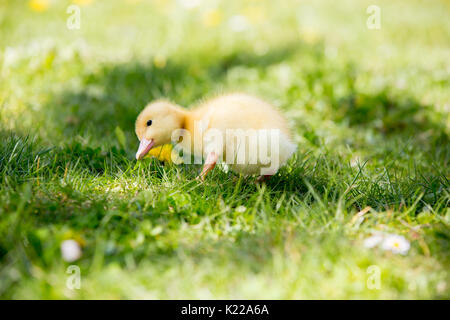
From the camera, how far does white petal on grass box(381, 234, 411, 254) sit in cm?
183

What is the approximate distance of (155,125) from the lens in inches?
102

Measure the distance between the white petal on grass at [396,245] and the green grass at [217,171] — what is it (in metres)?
0.03

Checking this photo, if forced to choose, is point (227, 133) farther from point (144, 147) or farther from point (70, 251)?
point (70, 251)

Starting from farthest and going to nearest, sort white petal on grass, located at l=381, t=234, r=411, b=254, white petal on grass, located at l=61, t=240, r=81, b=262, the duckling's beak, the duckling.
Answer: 1. the duckling's beak
2. the duckling
3. white petal on grass, located at l=381, t=234, r=411, b=254
4. white petal on grass, located at l=61, t=240, r=81, b=262

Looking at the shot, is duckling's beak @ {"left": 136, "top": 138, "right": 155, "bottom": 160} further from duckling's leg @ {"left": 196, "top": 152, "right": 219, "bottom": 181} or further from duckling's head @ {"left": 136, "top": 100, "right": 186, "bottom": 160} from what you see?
duckling's leg @ {"left": 196, "top": 152, "right": 219, "bottom": 181}

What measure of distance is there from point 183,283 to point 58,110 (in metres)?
2.43

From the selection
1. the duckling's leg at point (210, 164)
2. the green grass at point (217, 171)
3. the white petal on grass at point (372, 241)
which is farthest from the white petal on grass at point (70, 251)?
the white petal on grass at point (372, 241)

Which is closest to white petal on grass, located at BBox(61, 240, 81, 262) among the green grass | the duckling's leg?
the green grass

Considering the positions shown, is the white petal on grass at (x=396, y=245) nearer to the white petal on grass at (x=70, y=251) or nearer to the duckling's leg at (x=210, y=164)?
the duckling's leg at (x=210, y=164)

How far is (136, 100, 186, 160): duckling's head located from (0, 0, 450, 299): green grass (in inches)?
5.3

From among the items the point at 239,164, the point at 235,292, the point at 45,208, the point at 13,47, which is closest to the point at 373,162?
the point at 239,164

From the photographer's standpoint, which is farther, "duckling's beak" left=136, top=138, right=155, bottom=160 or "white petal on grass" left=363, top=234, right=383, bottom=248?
"duckling's beak" left=136, top=138, right=155, bottom=160

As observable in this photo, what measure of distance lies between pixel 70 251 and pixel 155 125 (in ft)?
3.62

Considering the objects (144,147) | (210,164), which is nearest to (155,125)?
(144,147)
